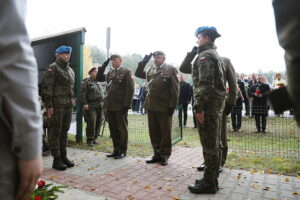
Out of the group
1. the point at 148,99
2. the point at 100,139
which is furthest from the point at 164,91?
the point at 100,139

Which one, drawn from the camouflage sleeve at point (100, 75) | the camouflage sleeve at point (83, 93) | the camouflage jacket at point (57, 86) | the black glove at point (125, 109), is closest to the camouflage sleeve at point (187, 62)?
the black glove at point (125, 109)

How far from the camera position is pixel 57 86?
229 inches

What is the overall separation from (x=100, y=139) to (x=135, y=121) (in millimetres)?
4432

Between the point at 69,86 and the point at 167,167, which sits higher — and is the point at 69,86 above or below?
above

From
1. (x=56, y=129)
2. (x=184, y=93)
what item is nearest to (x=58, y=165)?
(x=56, y=129)

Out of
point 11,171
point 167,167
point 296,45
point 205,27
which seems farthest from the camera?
point 167,167

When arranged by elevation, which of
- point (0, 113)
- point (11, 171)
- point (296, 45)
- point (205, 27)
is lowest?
point (11, 171)

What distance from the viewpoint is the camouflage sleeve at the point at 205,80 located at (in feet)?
13.4

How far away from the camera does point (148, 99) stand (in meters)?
6.38

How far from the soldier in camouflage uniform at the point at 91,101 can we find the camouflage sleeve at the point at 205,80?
4936 millimetres

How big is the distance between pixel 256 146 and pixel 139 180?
4.17 metres

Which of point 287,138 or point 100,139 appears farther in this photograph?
point 100,139

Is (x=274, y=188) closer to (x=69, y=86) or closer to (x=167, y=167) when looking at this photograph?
(x=167, y=167)

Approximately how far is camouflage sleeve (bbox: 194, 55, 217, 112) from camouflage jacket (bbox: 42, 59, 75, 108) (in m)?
2.91
